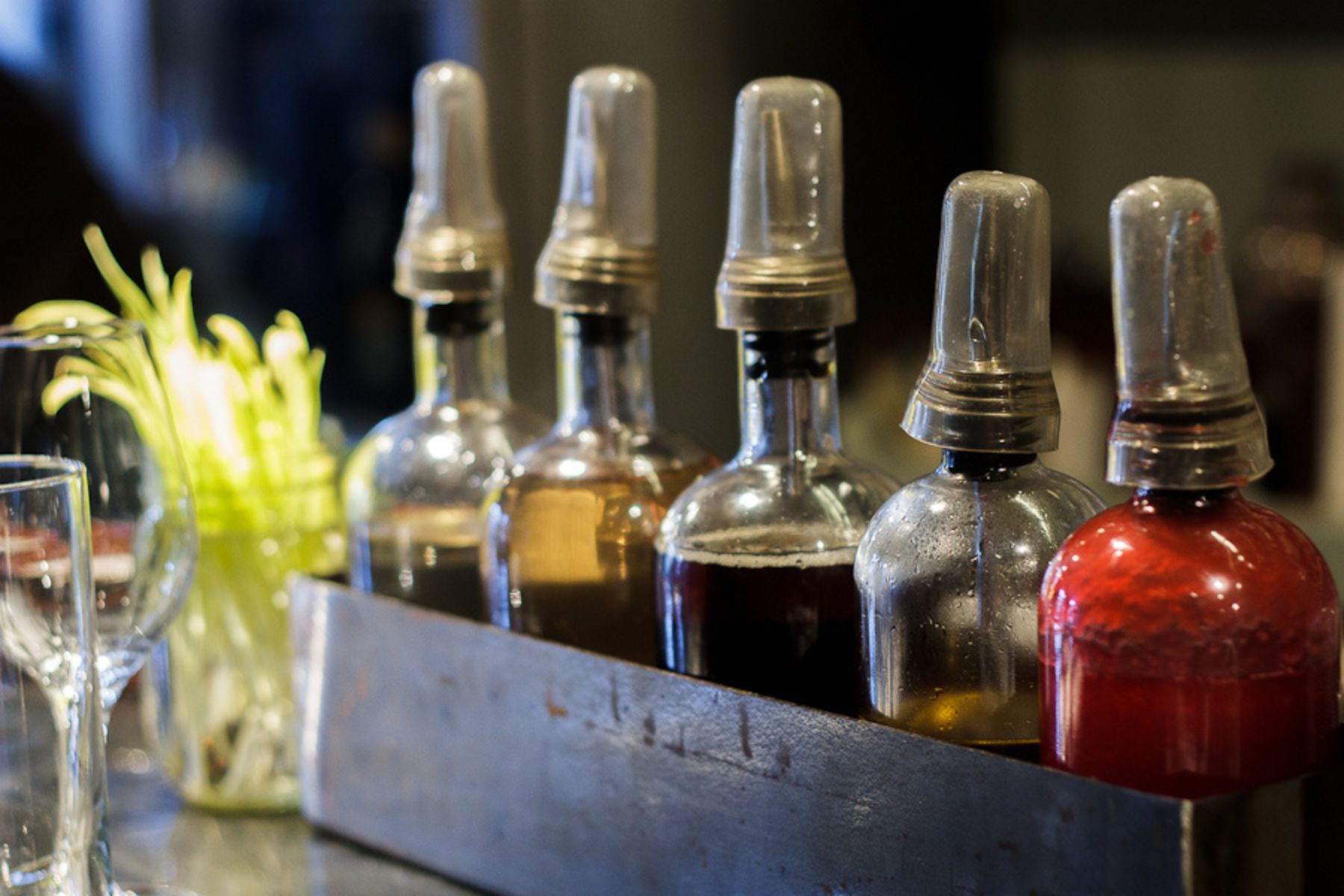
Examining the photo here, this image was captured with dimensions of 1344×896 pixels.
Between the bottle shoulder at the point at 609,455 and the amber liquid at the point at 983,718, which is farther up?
the bottle shoulder at the point at 609,455

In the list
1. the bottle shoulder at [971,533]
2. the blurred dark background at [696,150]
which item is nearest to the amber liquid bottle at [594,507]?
the bottle shoulder at [971,533]

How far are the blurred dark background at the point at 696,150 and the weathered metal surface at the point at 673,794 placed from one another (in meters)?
1.24

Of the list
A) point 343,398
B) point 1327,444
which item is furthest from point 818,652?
point 343,398

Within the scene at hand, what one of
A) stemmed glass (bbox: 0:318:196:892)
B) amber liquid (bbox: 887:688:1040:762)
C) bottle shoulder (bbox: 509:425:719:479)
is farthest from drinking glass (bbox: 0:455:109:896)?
amber liquid (bbox: 887:688:1040:762)

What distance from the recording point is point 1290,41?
2105 mm

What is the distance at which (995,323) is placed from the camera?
48cm

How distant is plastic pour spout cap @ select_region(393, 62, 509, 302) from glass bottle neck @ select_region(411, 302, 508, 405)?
0.04 ft

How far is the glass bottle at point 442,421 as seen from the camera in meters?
0.68

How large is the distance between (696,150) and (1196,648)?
1701mm

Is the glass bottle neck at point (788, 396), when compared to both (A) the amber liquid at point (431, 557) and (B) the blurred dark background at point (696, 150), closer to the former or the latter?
(A) the amber liquid at point (431, 557)

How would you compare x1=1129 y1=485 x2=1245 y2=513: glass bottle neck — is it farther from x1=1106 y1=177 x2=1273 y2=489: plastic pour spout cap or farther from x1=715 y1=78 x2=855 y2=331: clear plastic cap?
x1=715 y1=78 x2=855 y2=331: clear plastic cap

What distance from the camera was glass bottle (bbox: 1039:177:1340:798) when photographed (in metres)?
0.43

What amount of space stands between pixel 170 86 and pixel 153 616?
227 centimetres

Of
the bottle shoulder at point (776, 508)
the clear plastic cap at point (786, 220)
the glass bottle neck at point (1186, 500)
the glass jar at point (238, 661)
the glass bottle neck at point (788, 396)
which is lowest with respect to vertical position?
the glass jar at point (238, 661)
